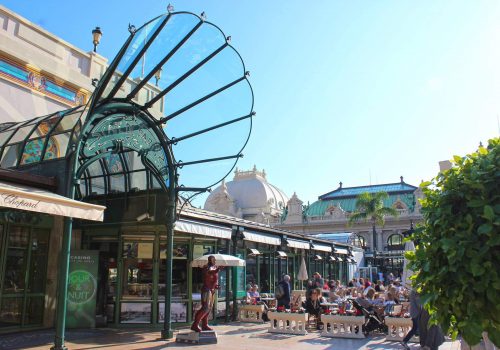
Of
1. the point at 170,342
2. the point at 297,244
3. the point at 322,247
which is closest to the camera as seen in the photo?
the point at 170,342

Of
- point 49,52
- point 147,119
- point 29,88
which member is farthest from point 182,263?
point 49,52

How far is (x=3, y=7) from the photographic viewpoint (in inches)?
523

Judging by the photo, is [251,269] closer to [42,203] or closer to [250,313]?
[250,313]

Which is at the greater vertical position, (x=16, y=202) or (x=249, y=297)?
(x=16, y=202)

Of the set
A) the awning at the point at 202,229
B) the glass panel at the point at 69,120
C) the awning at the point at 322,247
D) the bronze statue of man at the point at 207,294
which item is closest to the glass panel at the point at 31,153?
the glass panel at the point at 69,120

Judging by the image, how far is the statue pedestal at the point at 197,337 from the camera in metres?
9.53

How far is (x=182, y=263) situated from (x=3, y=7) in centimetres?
935

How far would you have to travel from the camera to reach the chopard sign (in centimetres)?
651

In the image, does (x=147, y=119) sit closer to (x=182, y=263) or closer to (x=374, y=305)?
(x=182, y=263)

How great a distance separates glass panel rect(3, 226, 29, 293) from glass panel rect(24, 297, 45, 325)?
1.48 feet

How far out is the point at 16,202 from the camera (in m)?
6.65

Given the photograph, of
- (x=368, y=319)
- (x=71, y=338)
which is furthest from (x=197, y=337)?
(x=368, y=319)

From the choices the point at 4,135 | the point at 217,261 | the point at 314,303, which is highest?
the point at 4,135

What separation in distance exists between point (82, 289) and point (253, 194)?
254 feet
